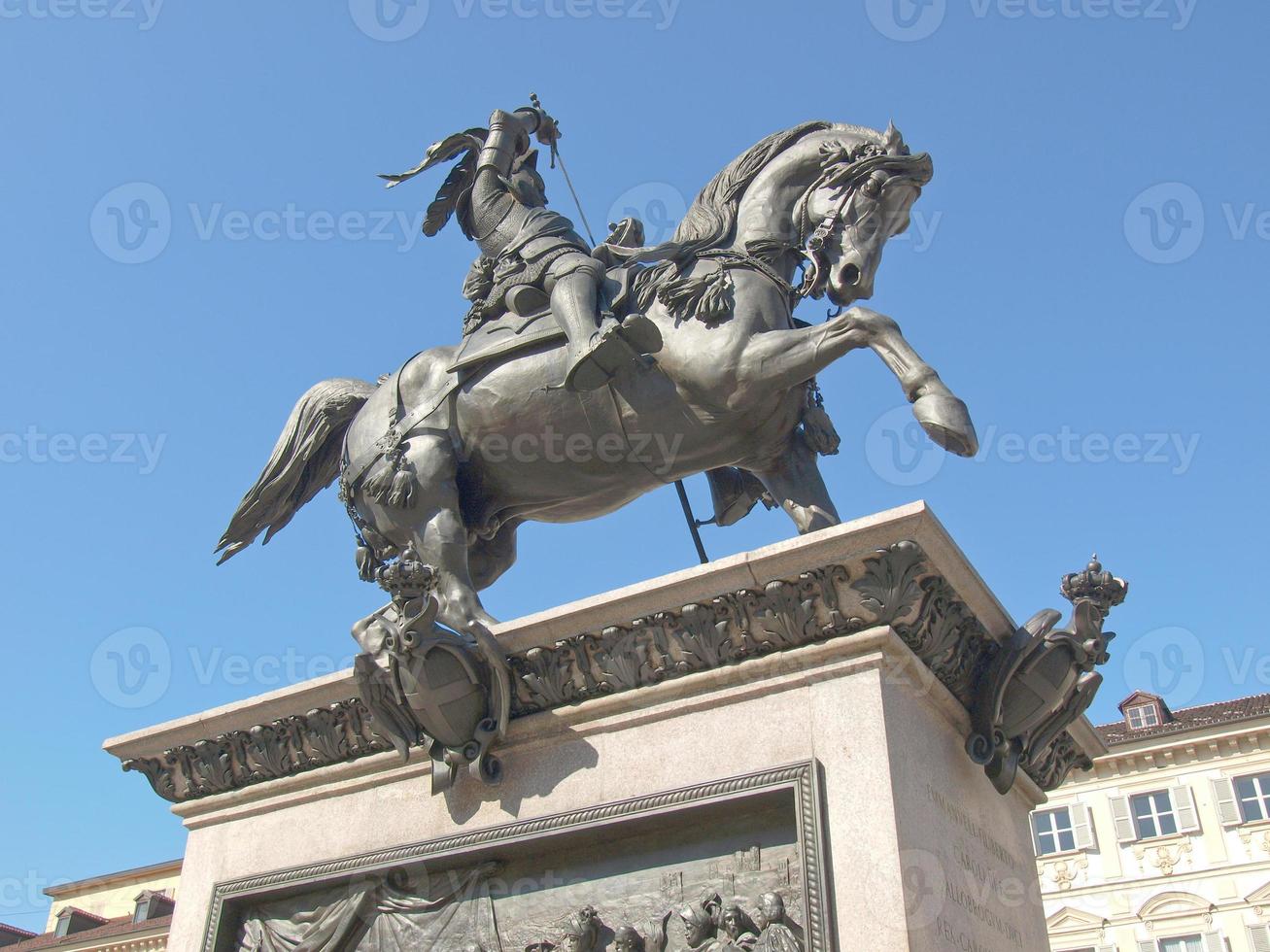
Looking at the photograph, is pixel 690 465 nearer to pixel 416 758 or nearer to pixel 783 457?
pixel 783 457

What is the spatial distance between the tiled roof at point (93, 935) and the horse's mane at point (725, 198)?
131 feet

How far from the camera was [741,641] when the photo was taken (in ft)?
20.8

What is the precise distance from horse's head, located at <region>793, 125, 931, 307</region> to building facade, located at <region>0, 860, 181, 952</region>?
38108 millimetres

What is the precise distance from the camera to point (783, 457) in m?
7.72

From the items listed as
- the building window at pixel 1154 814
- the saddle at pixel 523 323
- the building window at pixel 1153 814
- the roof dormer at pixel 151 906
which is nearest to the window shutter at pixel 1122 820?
the building window at pixel 1154 814

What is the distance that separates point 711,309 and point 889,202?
150cm

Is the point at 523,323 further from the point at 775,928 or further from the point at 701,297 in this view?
the point at 775,928

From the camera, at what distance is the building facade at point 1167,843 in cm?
3522

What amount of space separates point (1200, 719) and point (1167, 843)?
397 cm

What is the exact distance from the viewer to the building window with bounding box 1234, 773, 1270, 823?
36156 mm

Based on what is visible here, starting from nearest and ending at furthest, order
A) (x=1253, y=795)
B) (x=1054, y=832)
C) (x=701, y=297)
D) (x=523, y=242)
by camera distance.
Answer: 1. (x=701, y=297)
2. (x=523, y=242)
3. (x=1253, y=795)
4. (x=1054, y=832)

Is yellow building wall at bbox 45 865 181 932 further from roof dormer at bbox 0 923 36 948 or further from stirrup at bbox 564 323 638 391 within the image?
stirrup at bbox 564 323 638 391

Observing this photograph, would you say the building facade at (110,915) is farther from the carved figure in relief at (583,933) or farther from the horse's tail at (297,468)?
the carved figure in relief at (583,933)

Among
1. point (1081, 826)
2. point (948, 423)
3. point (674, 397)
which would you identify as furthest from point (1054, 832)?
point (948, 423)
